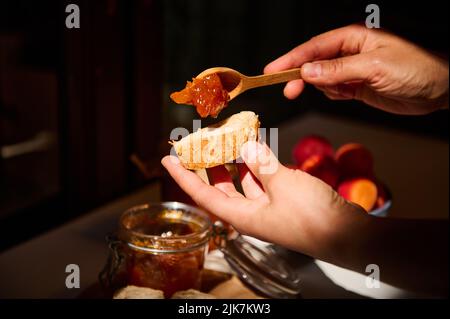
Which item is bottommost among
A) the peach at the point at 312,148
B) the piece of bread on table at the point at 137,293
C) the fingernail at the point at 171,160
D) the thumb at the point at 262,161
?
the piece of bread on table at the point at 137,293

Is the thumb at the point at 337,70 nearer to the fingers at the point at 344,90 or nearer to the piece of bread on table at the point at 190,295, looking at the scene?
the fingers at the point at 344,90

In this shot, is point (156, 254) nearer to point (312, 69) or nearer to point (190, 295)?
point (190, 295)

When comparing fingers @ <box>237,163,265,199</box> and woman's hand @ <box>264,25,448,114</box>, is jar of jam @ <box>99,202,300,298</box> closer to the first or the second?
fingers @ <box>237,163,265,199</box>

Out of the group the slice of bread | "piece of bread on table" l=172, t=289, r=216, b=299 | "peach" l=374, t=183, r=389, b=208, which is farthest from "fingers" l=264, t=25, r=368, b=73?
"piece of bread on table" l=172, t=289, r=216, b=299

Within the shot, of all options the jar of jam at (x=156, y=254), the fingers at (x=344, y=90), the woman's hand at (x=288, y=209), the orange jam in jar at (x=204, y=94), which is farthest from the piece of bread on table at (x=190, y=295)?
the fingers at (x=344, y=90)

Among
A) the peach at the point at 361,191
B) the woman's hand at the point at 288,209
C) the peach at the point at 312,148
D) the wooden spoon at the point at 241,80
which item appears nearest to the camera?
the woman's hand at the point at 288,209

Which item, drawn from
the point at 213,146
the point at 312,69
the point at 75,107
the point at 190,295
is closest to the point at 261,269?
the point at 190,295
